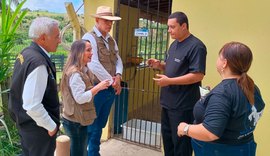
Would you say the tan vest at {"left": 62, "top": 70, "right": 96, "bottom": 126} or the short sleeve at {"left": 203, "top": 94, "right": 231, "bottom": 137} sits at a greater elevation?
the short sleeve at {"left": 203, "top": 94, "right": 231, "bottom": 137}

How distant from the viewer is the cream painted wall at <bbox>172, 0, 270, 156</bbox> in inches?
103

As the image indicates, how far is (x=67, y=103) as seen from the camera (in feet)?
6.77

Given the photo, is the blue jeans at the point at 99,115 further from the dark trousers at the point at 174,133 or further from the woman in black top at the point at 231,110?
the woman in black top at the point at 231,110

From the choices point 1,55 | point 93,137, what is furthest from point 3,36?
point 93,137

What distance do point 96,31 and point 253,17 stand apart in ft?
4.96

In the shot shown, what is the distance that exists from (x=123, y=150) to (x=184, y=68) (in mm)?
1590

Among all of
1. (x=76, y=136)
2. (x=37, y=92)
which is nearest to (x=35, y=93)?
(x=37, y=92)

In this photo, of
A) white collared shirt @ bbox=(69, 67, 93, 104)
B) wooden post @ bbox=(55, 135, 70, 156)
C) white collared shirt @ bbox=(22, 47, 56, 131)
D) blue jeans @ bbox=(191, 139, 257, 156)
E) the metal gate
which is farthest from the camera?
the metal gate

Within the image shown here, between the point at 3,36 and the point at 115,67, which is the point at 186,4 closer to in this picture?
the point at 115,67

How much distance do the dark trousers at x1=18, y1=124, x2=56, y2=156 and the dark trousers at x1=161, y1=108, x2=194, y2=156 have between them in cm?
105

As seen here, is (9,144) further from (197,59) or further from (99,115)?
(197,59)

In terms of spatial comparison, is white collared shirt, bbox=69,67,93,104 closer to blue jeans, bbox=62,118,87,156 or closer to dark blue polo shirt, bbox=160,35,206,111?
blue jeans, bbox=62,118,87,156

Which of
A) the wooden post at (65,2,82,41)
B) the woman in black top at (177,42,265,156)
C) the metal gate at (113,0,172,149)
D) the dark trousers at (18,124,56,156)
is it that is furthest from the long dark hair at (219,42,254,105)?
the wooden post at (65,2,82,41)

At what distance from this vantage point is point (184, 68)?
7.34 feet
